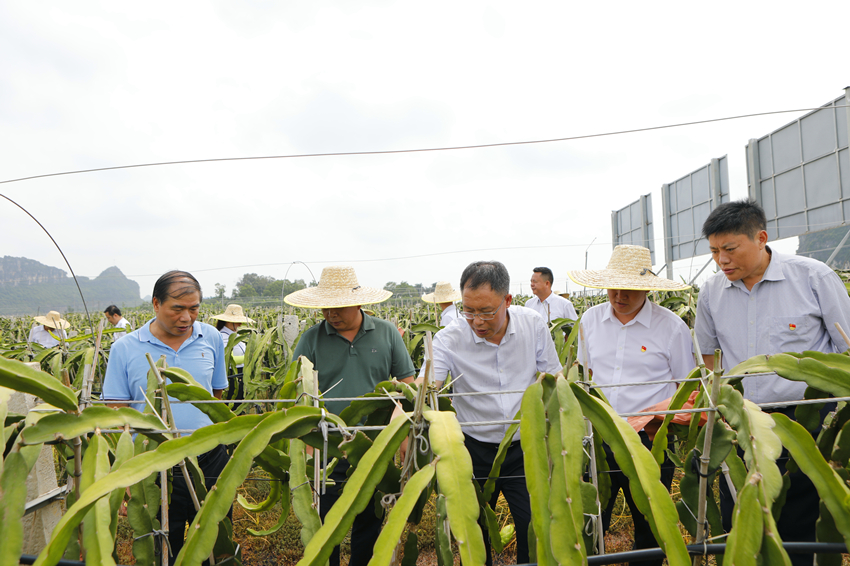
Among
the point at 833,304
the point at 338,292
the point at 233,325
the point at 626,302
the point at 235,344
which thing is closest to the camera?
the point at 833,304

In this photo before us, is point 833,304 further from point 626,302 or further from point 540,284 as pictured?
point 540,284

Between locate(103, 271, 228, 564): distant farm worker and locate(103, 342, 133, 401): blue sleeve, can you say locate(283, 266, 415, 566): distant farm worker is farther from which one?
locate(103, 342, 133, 401): blue sleeve

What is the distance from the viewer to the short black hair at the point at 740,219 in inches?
82.8

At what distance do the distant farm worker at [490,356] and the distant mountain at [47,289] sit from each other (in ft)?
121

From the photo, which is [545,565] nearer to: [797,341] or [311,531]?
[311,531]

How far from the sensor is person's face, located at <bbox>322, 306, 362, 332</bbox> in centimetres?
240

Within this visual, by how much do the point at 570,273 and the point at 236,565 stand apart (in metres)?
2.14

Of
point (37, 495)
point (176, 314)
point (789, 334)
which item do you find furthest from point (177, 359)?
point (789, 334)

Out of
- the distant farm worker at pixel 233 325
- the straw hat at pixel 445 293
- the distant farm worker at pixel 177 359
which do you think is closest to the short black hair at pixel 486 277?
the distant farm worker at pixel 177 359

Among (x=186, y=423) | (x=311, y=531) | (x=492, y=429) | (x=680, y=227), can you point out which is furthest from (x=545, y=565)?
(x=680, y=227)

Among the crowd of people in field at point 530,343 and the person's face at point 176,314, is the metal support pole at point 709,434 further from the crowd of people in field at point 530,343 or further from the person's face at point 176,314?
the person's face at point 176,314

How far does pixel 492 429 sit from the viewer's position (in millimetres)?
2117

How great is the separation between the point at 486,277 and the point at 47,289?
74674 millimetres

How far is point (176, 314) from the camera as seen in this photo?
230 centimetres
